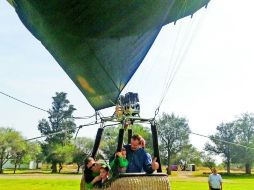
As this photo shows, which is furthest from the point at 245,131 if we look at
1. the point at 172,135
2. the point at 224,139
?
the point at 172,135

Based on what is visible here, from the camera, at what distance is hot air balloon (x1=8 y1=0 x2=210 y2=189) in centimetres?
606

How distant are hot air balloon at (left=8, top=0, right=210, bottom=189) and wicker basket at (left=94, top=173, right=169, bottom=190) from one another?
133cm

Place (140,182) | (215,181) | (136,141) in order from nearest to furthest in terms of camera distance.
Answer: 1. (140,182)
2. (136,141)
3. (215,181)

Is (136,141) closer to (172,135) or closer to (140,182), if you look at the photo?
(140,182)

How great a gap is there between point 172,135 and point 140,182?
72.6 m

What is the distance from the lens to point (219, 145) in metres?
76.9

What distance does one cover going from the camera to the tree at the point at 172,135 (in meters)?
73.7

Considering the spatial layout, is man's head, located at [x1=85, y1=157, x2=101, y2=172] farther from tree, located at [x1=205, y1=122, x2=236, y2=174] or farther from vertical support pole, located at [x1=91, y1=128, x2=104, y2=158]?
tree, located at [x1=205, y1=122, x2=236, y2=174]

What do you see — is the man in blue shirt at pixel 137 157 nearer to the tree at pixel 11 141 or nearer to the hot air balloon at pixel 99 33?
the hot air balloon at pixel 99 33

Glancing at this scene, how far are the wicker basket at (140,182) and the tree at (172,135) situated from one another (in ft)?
224

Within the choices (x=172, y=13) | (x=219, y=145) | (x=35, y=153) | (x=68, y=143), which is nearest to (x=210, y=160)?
(x=219, y=145)

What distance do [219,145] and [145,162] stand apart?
7458 centimetres

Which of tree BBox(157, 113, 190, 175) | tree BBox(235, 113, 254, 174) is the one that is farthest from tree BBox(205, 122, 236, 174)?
tree BBox(157, 113, 190, 175)

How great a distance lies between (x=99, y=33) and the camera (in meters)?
6.66
